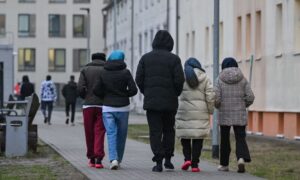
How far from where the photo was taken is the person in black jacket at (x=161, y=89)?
49.2ft

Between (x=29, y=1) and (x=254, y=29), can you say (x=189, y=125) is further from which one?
(x=29, y=1)

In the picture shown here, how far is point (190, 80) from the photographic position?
50.1 ft

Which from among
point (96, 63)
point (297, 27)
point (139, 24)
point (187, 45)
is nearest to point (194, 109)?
point (96, 63)

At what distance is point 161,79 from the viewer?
15039 mm

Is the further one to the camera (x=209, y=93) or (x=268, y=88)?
(x=268, y=88)

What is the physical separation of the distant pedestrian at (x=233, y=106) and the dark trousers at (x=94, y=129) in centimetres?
204

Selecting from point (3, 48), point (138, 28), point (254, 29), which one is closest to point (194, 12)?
point (254, 29)

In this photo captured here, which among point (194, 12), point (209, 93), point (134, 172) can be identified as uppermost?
point (194, 12)

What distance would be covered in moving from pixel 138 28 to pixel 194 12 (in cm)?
2298

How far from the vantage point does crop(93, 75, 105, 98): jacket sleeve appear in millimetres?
15969

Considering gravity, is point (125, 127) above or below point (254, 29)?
below

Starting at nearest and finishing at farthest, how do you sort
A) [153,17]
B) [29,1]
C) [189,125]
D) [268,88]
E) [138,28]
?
[189,125]
[268,88]
[153,17]
[138,28]
[29,1]

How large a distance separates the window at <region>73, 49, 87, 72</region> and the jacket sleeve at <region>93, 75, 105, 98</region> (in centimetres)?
8655

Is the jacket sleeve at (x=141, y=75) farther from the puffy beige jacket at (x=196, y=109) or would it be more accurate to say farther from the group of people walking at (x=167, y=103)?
the puffy beige jacket at (x=196, y=109)
